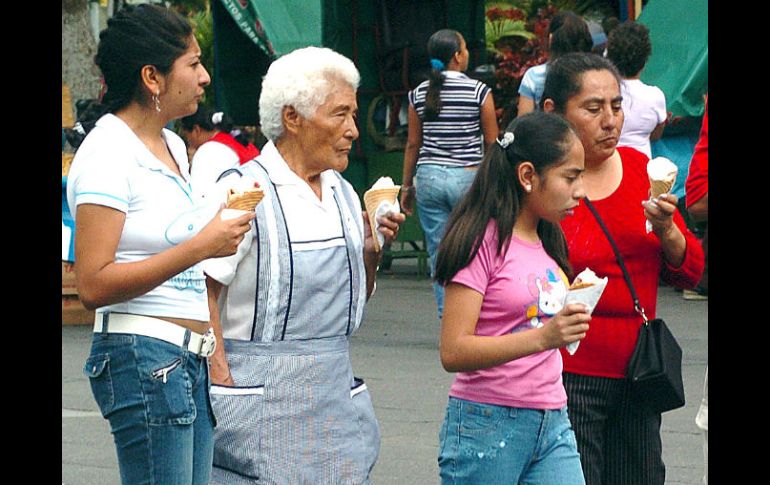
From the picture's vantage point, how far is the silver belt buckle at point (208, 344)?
3668mm

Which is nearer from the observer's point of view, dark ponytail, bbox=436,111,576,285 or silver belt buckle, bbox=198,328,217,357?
silver belt buckle, bbox=198,328,217,357

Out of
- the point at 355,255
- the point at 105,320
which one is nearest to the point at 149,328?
the point at 105,320

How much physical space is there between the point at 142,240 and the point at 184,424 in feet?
1.59

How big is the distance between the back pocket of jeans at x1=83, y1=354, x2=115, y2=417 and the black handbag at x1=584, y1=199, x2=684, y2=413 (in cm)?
169

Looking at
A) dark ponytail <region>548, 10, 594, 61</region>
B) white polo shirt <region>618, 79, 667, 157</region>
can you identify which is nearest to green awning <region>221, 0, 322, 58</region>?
dark ponytail <region>548, 10, 594, 61</region>

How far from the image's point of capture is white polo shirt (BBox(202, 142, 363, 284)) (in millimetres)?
3787

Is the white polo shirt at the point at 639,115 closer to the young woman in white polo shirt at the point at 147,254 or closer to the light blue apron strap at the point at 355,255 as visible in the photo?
the light blue apron strap at the point at 355,255

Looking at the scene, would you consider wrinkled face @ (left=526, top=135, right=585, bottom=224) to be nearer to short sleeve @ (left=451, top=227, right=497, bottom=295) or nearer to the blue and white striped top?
Answer: short sleeve @ (left=451, top=227, right=497, bottom=295)

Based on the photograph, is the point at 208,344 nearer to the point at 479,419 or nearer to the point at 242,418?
the point at 242,418

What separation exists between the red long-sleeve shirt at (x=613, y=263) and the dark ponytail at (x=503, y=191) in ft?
1.13

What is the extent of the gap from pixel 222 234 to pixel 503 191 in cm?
97

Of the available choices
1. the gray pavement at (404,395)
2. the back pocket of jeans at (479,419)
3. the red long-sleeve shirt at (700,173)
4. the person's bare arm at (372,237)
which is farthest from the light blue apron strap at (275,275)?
the gray pavement at (404,395)
